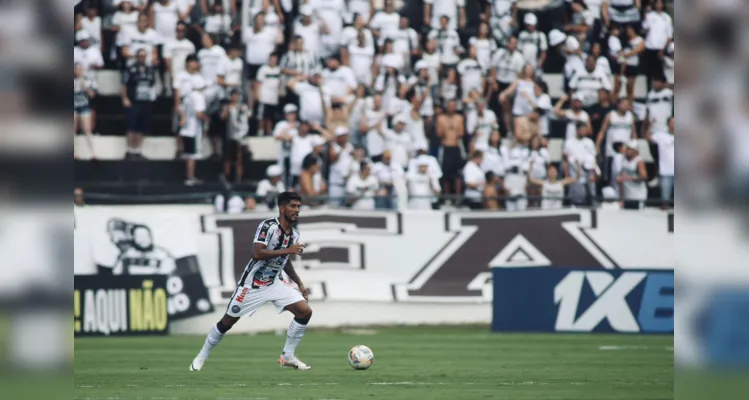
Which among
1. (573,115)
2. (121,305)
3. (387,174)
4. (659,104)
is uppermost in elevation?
(659,104)

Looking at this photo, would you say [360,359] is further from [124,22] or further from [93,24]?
[93,24]

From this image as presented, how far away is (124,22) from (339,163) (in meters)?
5.73

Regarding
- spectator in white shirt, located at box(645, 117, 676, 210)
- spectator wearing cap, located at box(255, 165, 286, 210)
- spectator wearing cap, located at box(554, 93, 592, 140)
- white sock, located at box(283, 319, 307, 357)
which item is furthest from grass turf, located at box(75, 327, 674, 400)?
spectator wearing cap, located at box(554, 93, 592, 140)

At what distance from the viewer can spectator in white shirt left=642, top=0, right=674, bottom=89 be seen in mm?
27812

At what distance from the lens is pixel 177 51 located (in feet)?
84.0

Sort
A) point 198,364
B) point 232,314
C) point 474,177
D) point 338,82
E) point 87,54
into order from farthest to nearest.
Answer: point 338,82 → point 87,54 → point 474,177 → point 198,364 → point 232,314

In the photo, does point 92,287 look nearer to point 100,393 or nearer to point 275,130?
point 275,130

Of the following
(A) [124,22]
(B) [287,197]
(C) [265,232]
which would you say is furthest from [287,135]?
(B) [287,197]

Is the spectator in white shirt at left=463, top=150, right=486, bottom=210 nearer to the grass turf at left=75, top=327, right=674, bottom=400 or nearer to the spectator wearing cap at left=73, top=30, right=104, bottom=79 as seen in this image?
the grass turf at left=75, top=327, right=674, bottom=400

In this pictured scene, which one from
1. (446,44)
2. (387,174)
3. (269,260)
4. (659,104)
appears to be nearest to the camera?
(269,260)

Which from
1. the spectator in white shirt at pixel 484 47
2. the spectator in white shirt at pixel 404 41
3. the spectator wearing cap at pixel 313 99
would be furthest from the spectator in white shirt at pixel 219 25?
the spectator in white shirt at pixel 484 47

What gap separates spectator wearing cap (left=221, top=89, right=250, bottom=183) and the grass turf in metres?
4.57

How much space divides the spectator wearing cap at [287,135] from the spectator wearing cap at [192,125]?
1.76 metres

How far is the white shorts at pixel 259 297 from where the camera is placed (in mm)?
14770
